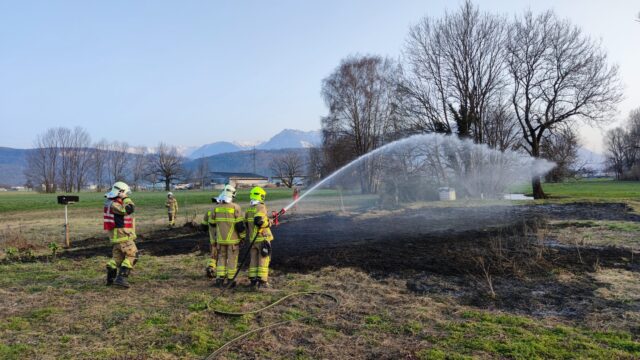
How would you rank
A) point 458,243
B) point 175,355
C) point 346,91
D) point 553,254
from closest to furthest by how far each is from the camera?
point 175,355, point 553,254, point 458,243, point 346,91

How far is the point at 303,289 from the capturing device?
23.3 feet

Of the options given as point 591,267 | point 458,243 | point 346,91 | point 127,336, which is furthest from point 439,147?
point 127,336

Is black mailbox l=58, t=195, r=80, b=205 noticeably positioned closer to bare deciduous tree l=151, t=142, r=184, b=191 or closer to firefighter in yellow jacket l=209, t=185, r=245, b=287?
firefighter in yellow jacket l=209, t=185, r=245, b=287

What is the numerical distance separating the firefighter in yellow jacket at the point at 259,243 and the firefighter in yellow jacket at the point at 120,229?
225cm

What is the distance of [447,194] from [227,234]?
81.5 ft

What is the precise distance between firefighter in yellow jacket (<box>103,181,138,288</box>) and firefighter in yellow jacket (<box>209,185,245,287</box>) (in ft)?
5.25

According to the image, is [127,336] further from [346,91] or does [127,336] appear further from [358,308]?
[346,91]

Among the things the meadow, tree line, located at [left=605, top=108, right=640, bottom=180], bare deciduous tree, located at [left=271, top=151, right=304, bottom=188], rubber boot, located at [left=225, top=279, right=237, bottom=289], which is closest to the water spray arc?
the meadow

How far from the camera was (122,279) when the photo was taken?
741 centimetres

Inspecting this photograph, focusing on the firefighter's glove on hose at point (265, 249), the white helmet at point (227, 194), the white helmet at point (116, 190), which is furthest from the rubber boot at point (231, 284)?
the white helmet at point (116, 190)

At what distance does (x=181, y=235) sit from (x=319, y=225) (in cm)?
563

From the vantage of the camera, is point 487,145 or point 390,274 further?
point 487,145

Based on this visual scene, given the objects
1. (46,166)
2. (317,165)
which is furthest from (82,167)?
(317,165)

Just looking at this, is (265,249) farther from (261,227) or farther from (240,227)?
(240,227)
